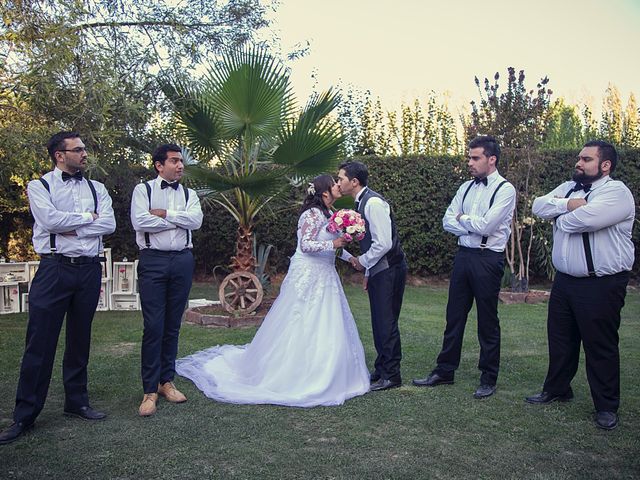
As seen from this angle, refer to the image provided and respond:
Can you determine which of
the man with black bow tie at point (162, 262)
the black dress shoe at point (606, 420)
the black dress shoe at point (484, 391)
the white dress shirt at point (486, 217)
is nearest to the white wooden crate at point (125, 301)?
the man with black bow tie at point (162, 262)

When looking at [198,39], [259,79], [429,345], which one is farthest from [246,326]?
[198,39]

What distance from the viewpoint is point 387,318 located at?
16.8ft

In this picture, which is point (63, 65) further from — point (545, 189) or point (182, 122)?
point (545, 189)

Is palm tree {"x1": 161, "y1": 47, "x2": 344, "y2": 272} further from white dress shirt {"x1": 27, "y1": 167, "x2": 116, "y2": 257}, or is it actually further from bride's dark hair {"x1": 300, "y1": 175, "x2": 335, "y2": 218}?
white dress shirt {"x1": 27, "y1": 167, "x2": 116, "y2": 257}

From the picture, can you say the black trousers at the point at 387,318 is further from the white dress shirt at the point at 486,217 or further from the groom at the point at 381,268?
the white dress shirt at the point at 486,217

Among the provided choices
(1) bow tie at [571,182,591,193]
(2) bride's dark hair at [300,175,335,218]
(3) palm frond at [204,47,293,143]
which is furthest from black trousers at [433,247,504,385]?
(3) palm frond at [204,47,293,143]

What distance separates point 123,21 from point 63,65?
6.37ft

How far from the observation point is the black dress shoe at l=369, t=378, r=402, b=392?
5051 millimetres

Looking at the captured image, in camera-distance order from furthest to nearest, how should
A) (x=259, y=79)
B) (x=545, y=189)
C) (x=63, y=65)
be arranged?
(x=545, y=189) < (x=259, y=79) < (x=63, y=65)

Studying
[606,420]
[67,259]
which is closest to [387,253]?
[606,420]

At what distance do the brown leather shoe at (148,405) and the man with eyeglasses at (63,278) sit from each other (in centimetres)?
28

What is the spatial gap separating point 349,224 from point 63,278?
2256mm

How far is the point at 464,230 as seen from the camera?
4953 mm

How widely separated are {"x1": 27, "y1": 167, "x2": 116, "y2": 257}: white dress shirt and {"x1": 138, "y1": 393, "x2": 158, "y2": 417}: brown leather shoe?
1.16m
